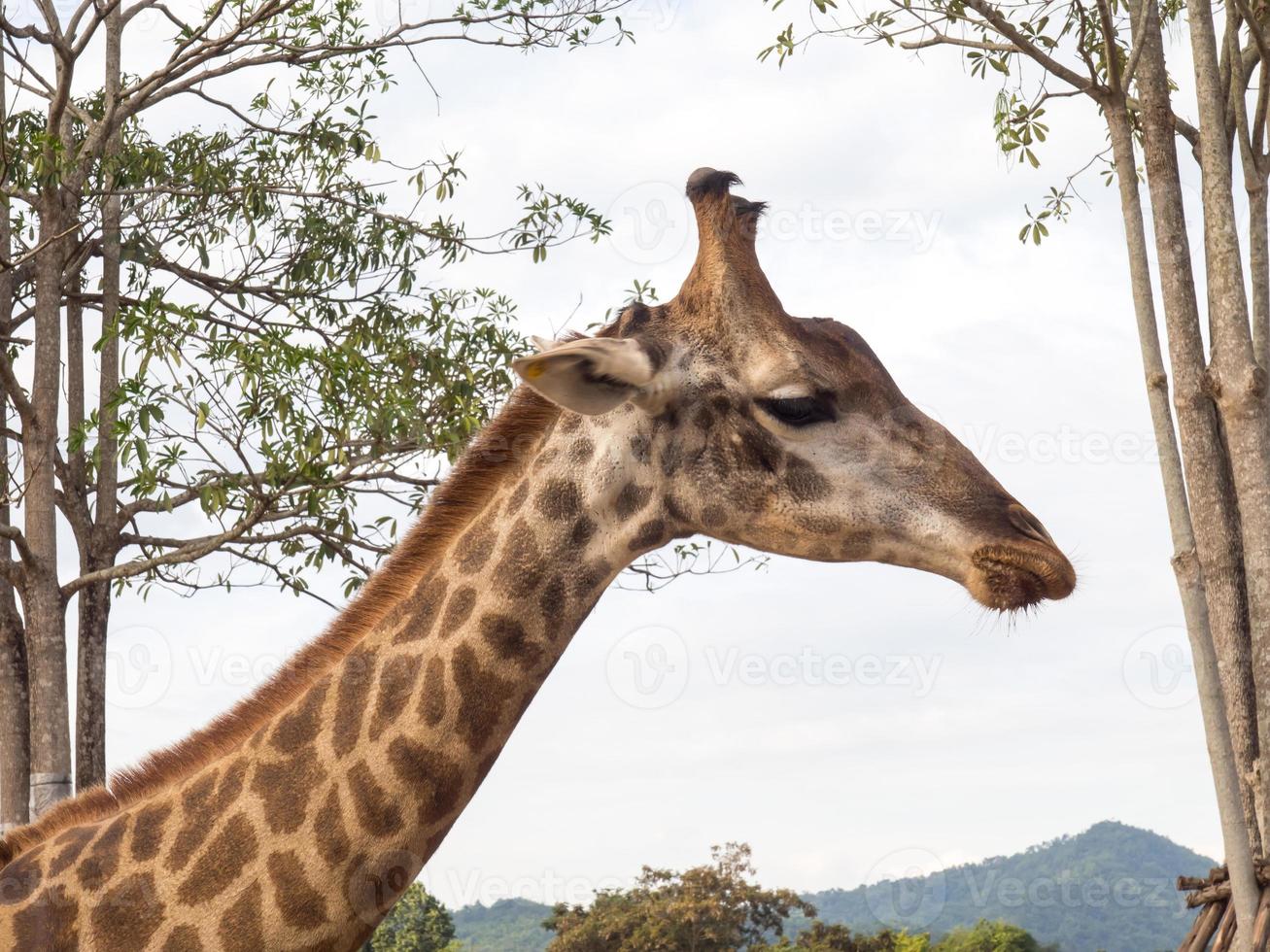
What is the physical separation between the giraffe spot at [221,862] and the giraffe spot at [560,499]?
1.18 m

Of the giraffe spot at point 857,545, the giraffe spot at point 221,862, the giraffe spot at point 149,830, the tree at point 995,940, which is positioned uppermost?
the giraffe spot at point 857,545

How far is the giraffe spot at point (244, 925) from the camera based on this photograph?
12.2ft

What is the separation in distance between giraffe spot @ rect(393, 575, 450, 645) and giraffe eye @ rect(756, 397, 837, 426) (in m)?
1.05

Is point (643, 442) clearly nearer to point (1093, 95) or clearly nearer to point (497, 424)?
point (497, 424)

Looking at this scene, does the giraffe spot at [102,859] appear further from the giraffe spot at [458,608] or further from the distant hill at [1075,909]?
the distant hill at [1075,909]

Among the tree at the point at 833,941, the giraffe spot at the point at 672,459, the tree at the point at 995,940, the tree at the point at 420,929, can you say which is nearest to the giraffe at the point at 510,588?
the giraffe spot at the point at 672,459

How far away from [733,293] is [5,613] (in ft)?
29.4

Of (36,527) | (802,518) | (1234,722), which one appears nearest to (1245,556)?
(1234,722)

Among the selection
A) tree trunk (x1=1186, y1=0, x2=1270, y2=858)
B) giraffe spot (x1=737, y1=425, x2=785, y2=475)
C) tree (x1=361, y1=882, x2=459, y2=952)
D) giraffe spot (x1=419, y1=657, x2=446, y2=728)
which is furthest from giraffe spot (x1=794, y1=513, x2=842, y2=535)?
tree (x1=361, y1=882, x2=459, y2=952)

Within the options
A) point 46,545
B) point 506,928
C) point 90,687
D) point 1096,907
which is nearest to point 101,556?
point 46,545

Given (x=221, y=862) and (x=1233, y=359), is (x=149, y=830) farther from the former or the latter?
(x=1233, y=359)

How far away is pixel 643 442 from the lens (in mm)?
3963

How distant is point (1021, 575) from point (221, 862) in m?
2.29

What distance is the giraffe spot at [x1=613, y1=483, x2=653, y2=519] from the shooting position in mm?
3930
